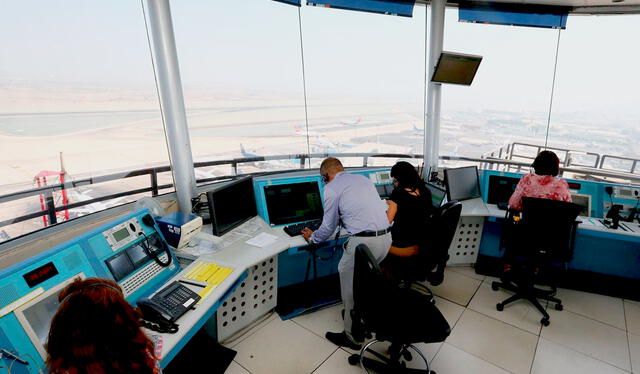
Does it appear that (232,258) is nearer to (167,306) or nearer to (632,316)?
(167,306)

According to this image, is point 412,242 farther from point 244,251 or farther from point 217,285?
point 217,285

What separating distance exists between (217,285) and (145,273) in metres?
0.43

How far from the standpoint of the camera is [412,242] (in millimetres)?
2666

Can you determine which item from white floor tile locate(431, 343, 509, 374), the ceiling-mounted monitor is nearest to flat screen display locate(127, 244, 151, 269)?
white floor tile locate(431, 343, 509, 374)

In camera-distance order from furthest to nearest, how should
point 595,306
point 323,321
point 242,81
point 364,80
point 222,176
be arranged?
1. point 364,80
2. point 242,81
3. point 222,176
4. point 595,306
5. point 323,321

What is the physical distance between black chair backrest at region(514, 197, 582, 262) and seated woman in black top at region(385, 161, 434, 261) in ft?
2.65

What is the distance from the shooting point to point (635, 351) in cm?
248

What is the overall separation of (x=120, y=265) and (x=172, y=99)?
135 cm

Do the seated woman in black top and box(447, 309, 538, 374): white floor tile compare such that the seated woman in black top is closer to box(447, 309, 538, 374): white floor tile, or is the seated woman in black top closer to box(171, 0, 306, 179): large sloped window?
box(447, 309, 538, 374): white floor tile

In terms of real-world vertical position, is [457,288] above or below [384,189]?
below

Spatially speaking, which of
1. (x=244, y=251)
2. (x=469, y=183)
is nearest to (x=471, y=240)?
(x=469, y=183)

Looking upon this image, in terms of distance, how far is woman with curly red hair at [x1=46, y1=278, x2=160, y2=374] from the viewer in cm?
92

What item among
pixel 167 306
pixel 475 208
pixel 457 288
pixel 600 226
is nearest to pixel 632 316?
pixel 600 226

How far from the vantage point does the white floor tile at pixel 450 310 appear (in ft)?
9.17
